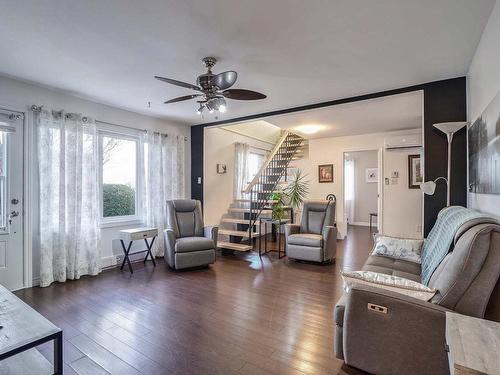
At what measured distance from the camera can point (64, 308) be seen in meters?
2.77

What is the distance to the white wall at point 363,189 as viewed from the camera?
888 centimetres

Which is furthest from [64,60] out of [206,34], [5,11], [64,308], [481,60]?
[481,60]

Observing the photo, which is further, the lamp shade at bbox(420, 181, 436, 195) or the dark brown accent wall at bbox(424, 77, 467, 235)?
the dark brown accent wall at bbox(424, 77, 467, 235)

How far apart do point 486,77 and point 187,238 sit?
3.96m

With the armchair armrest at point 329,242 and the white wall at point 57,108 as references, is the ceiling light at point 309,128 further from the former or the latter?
the white wall at point 57,108

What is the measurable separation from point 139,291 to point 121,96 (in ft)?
8.62

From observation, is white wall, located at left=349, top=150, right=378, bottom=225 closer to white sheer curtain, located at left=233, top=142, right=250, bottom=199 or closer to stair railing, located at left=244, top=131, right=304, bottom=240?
stair railing, located at left=244, top=131, right=304, bottom=240

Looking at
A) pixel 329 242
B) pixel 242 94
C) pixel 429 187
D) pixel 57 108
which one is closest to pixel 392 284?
pixel 429 187

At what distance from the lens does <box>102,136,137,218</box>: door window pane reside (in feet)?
14.0

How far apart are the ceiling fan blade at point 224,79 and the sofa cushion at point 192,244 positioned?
7.89 ft

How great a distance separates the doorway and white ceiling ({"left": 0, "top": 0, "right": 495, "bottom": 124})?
5965 millimetres

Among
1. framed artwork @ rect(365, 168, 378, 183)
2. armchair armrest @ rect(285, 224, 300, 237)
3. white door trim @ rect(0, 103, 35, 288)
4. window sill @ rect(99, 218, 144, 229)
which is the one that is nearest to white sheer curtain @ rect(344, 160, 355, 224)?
framed artwork @ rect(365, 168, 378, 183)

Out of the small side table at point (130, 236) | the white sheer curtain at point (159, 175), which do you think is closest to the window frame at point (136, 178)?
the white sheer curtain at point (159, 175)

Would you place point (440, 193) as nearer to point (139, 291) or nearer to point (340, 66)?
point (340, 66)
